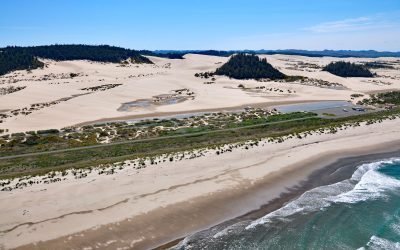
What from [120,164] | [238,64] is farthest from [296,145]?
[238,64]

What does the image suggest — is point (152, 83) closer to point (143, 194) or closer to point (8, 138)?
point (8, 138)

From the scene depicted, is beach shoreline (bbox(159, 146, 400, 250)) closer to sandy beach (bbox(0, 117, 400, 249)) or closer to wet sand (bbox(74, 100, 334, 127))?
sandy beach (bbox(0, 117, 400, 249))

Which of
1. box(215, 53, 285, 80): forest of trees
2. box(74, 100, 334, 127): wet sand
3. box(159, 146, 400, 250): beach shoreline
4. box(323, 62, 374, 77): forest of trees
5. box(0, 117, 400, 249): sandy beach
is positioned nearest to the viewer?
box(0, 117, 400, 249): sandy beach

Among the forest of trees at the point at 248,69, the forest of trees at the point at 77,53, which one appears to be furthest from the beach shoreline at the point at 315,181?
the forest of trees at the point at 77,53

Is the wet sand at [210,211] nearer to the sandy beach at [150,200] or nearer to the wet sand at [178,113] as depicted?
the sandy beach at [150,200]

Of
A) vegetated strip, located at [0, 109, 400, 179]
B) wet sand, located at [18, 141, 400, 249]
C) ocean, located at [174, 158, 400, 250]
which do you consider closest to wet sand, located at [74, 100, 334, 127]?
vegetated strip, located at [0, 109, 400, 179]

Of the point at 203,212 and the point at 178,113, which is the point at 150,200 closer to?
the point at 203,212
